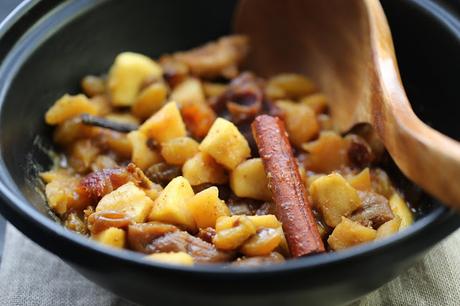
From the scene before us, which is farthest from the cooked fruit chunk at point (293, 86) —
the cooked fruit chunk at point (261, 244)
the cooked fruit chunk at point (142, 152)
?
the cooked fruit chunk at point (261, 244)

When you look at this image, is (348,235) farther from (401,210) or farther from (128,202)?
(128,202)

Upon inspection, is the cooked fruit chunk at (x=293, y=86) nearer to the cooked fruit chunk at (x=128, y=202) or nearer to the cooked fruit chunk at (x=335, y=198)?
the cooked fruit chunk at (x=335, y=198)

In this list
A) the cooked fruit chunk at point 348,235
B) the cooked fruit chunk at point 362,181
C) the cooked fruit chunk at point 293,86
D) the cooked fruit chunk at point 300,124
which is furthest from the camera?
the cooked fruit chunk at point 293,86

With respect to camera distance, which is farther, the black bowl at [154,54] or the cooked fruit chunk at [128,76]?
the cooked fruit chunk at [128,76]

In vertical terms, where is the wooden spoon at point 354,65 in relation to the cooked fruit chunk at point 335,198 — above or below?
above

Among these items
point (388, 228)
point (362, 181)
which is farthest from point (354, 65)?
point (388, 228)
